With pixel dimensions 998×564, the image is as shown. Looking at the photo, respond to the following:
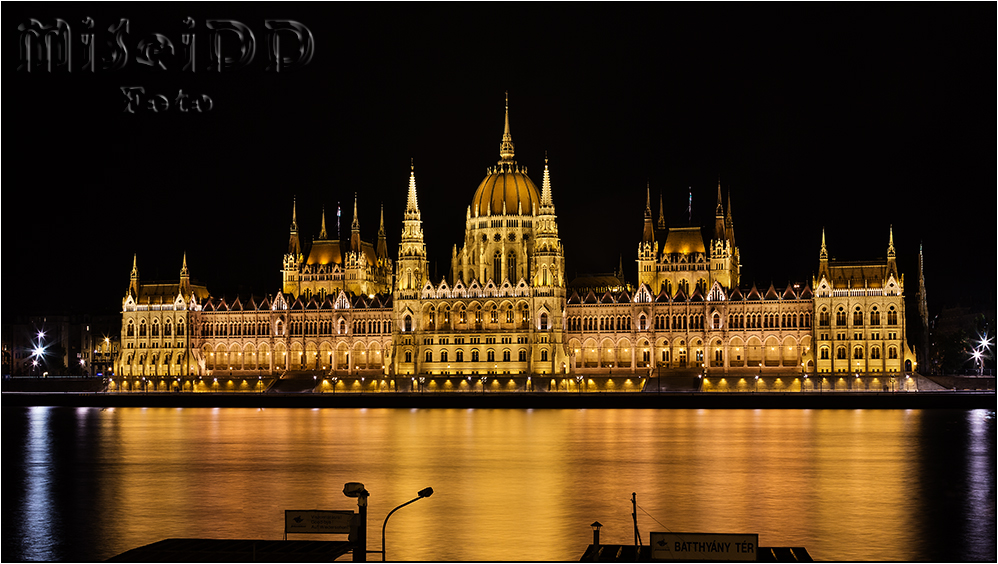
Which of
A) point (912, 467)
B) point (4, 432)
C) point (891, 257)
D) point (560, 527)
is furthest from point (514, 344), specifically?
point (560, 527)

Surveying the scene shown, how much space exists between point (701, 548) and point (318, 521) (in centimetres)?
944

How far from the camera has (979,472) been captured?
60.3m

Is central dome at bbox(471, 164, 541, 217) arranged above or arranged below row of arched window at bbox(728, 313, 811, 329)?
above

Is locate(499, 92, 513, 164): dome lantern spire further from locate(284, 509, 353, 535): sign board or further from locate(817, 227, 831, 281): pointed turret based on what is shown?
locate(284, 509, 353, 535): sign board

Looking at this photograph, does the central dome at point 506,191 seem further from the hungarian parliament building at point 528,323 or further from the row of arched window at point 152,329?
the row of arched window at point 152,329

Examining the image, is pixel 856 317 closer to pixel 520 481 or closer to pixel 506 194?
pixel 506 194

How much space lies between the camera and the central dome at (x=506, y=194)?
13600 centimetres

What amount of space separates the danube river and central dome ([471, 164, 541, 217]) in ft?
146

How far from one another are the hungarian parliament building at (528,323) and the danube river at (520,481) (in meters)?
23.5

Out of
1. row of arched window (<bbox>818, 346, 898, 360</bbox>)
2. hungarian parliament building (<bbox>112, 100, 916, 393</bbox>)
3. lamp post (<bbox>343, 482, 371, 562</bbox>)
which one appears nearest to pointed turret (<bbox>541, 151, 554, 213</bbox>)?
hungarian parliament building (<bbox>112, 100, 916, 393</bbox>)

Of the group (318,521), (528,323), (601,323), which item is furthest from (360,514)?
(601,323)

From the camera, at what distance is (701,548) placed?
2923 centimetres

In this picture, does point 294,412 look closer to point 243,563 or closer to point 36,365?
point 36,365

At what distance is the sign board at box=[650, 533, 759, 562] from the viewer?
1144 inches
